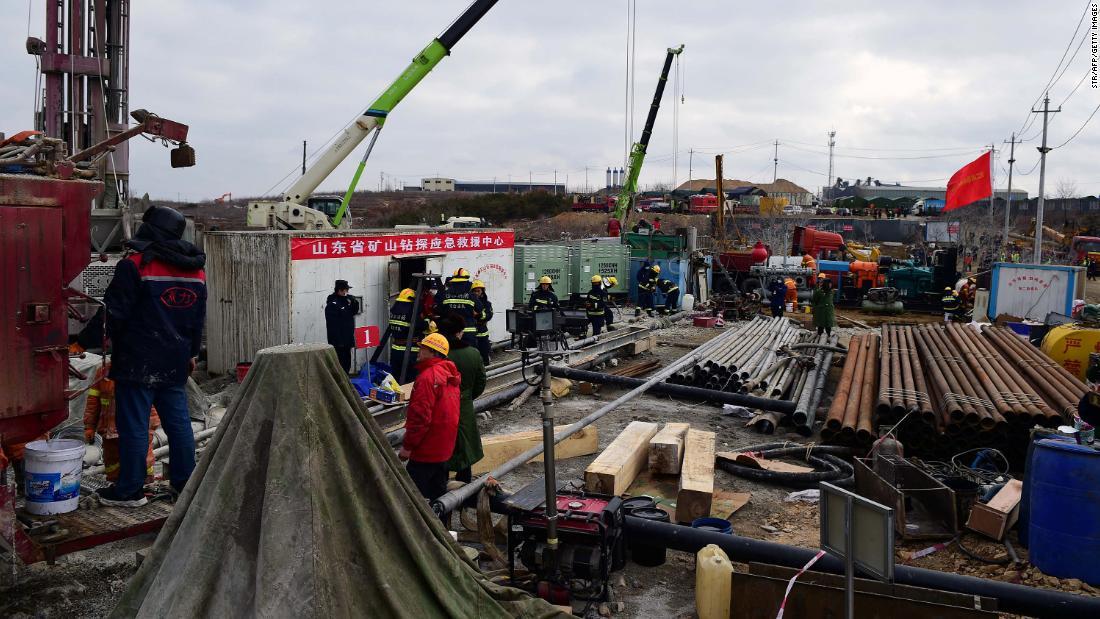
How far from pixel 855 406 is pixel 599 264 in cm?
1632

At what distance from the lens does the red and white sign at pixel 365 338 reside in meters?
12.8

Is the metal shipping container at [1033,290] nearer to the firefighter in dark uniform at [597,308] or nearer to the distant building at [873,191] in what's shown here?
the firefighter in dark uniform at [597,308]

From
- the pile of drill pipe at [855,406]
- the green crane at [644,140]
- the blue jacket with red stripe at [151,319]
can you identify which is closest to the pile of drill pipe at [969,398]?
the pile of drill pipe at [855,406]

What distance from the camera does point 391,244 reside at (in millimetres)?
14297

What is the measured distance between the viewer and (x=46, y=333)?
207 inches

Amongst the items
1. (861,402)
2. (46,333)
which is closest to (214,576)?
(46,333)

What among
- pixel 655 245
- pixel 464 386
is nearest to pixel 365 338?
pixel 464 386

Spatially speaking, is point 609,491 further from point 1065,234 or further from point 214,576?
point 1065,234

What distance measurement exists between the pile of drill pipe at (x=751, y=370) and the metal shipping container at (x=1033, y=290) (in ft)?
20.8

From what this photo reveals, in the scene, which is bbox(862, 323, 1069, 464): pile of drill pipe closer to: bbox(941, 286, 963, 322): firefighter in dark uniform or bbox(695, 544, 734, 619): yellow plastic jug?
bbox(695, 544, 734, 619): yellow plastic jug

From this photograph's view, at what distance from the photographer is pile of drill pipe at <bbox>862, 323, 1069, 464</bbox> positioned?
9.30 metres

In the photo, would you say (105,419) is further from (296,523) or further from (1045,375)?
(1045,375)

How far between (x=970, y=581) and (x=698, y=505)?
7.86 feet

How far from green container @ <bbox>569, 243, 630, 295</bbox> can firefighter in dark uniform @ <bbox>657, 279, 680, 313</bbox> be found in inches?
76.2
